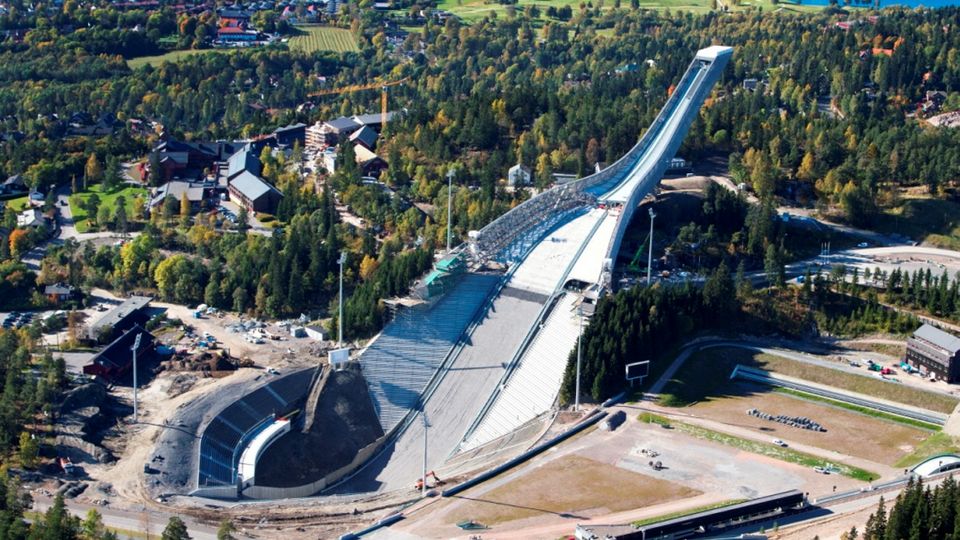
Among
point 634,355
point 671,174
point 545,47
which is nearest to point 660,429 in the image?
point 634,355

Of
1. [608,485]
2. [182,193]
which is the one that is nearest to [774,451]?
[608,485]

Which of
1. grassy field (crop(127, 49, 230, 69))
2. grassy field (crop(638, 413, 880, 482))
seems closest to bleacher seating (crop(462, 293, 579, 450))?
grassy field (crop(638, 413, 880, 482))

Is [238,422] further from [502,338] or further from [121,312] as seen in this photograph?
[121,312]

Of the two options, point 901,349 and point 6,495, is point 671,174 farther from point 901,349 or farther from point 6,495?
point 6,495

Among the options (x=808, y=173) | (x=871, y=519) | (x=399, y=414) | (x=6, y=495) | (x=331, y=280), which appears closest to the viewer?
(x=871, y=519)

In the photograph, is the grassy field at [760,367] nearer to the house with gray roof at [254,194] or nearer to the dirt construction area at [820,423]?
the dirt construction area at [820,423]

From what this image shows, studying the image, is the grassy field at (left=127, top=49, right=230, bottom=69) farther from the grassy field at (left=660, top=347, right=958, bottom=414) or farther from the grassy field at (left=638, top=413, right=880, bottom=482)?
the grassy field at (left=638, top=413, right=880, bottom=482)

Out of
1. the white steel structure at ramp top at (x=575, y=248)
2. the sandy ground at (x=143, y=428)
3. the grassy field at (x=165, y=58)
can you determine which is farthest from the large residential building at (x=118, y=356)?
the grassy field at (x=165, y=58)
